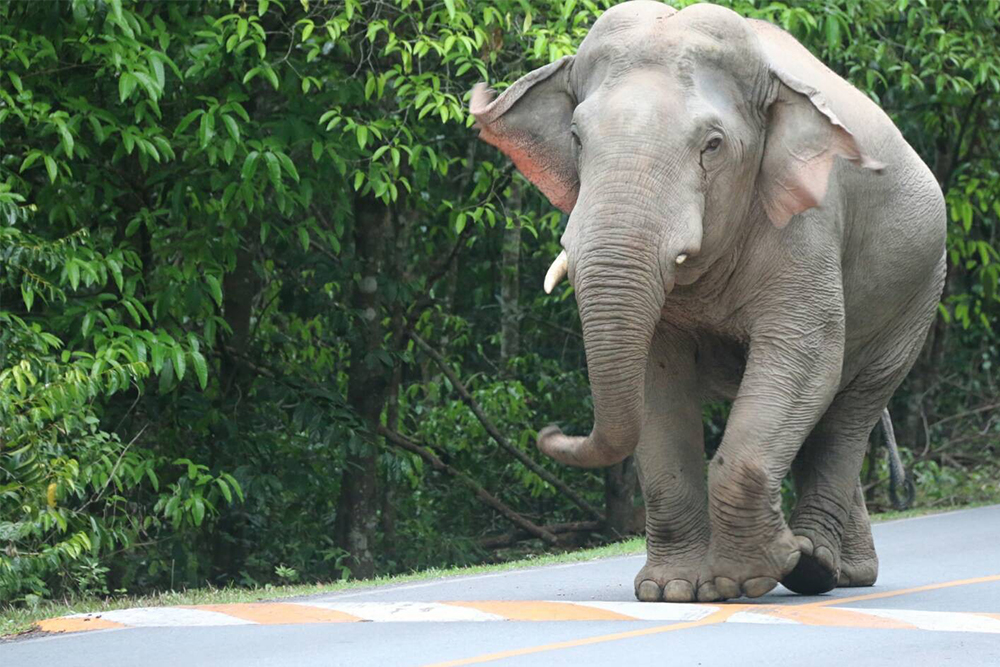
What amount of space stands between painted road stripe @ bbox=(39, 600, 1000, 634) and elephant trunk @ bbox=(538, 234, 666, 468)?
0.83 m

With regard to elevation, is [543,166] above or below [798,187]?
above

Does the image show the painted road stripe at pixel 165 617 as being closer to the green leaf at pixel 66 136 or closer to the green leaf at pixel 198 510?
the green leaf at pixel 198 510

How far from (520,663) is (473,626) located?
1.16m

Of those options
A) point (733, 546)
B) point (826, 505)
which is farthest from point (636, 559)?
point (733, 546)

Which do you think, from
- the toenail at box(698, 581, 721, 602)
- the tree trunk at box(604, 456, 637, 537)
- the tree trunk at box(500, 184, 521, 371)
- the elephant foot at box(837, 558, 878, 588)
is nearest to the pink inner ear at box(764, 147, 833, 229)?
the toenail at box(698, 581, 721, 602)

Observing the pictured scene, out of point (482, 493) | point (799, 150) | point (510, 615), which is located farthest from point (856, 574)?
point (482, 493)

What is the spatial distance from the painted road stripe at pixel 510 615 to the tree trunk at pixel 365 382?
5812 millimetres

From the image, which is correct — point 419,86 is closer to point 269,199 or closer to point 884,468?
point 269,199

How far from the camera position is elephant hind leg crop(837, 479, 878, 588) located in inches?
346

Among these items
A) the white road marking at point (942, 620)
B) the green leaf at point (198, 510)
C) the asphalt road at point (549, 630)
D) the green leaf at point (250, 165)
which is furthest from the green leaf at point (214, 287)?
the white road marking at point (942, 620)

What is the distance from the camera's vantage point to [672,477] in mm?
8102

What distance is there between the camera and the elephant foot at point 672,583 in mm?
7812

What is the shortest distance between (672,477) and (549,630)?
131 cm

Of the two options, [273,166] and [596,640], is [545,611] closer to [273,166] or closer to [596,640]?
[596,640]
